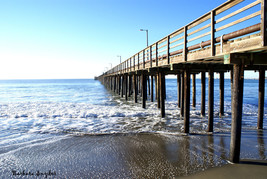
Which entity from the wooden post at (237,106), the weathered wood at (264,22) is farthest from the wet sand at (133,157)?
the weathered wood at (264,22)

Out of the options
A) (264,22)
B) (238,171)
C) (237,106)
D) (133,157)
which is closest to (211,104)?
(237,106)

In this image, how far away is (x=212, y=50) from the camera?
4.84 meters

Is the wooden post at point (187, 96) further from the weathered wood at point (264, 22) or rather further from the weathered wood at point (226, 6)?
the weathered wood at point (264, 22)

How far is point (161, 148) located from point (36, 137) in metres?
4.89

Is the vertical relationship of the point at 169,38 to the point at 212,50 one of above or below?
above

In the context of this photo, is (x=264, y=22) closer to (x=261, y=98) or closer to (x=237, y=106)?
(x=237, y=106)

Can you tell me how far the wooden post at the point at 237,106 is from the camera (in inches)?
173

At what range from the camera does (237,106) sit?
177 inches

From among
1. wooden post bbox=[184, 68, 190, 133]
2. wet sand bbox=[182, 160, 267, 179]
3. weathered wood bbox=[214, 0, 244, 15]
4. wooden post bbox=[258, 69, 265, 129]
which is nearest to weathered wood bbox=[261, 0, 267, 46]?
weathered wood bbox=[214, 0, 244, 15]

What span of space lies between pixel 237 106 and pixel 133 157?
3018 mm

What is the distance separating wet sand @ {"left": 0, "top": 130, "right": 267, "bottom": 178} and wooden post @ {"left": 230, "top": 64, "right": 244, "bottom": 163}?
375mm

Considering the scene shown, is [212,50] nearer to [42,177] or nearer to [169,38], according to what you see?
[169,38]

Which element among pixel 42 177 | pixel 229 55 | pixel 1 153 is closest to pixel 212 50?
pixel 229 55

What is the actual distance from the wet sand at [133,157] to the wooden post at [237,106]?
375 millimetres
